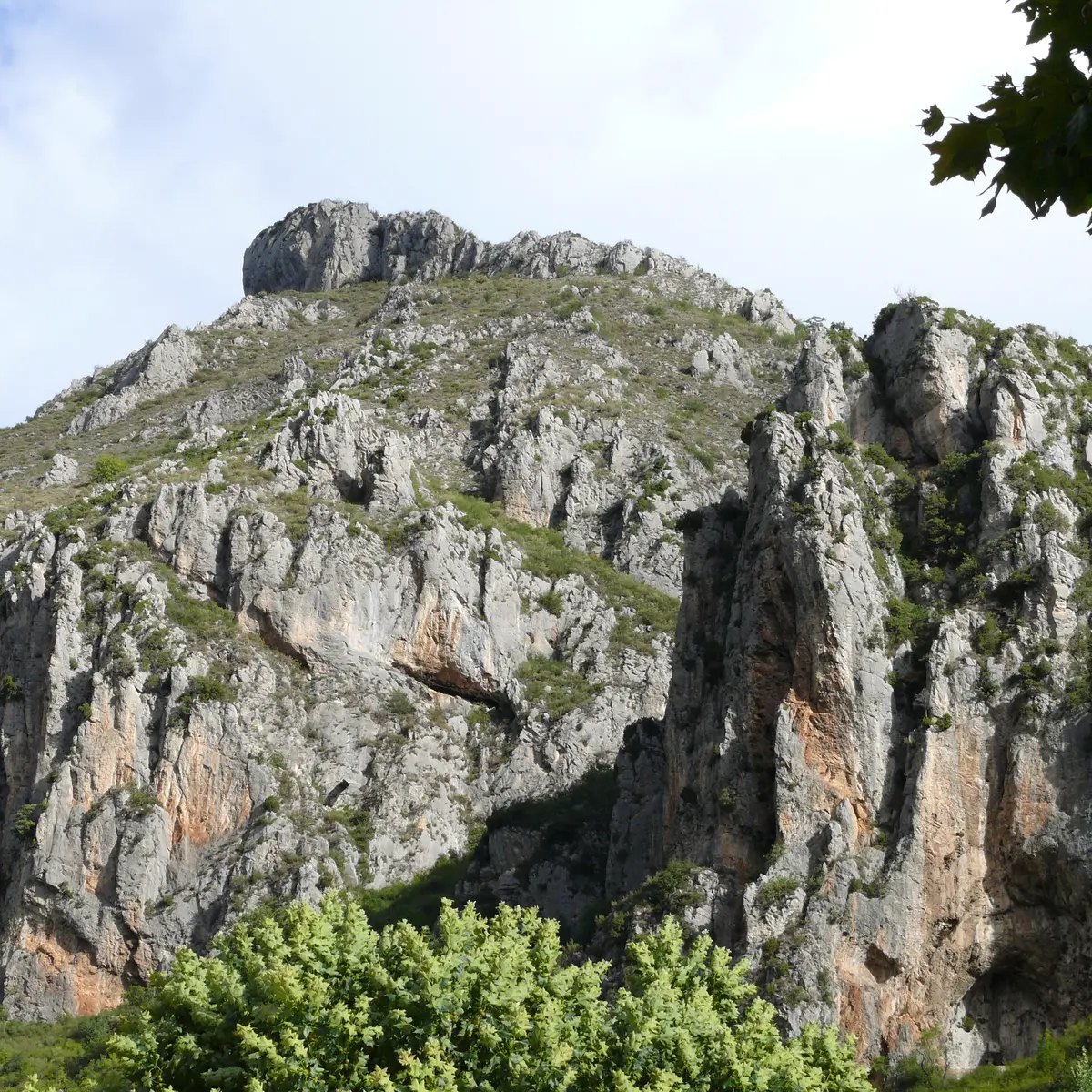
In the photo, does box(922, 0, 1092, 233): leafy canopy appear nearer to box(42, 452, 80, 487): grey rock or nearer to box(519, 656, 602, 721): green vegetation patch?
box(519, 656, 602, 721): green vegetation patch

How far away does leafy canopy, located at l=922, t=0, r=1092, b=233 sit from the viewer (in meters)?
5.43

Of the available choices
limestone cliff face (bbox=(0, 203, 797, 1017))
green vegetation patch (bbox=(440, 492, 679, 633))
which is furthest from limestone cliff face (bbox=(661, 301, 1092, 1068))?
green vegetation patch (bbox=(440, 492, 679, 633))

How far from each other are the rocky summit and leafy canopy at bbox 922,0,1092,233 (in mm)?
27004

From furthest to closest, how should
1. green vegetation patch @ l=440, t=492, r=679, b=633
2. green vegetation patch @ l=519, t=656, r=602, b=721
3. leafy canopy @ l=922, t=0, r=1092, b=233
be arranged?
1. green vegetation patch @ l=440, t=492, r=679, b=633
2. green vegetation patch @ l=519, t=656, r=602, b=721
3. leafy canopy @ l=922, t=0, r=1092, b=233

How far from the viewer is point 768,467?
39.3 meters

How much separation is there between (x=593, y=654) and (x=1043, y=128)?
176 feet

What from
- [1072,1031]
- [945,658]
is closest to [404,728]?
[945,658]

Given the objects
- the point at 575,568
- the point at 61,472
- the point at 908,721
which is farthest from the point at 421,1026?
the point at 61,472

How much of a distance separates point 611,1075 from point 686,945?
13.5 metres

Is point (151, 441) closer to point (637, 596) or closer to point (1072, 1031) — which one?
point (637, 596)

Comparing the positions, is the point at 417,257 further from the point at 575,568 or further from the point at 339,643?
the point at 339,643

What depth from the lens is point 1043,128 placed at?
5500mm

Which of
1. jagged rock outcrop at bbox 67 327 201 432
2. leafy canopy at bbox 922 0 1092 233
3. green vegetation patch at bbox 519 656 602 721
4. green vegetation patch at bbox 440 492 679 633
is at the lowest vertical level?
leafy canopy at bbox 922 0 1092 233

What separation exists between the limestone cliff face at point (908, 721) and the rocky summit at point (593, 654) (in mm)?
95
